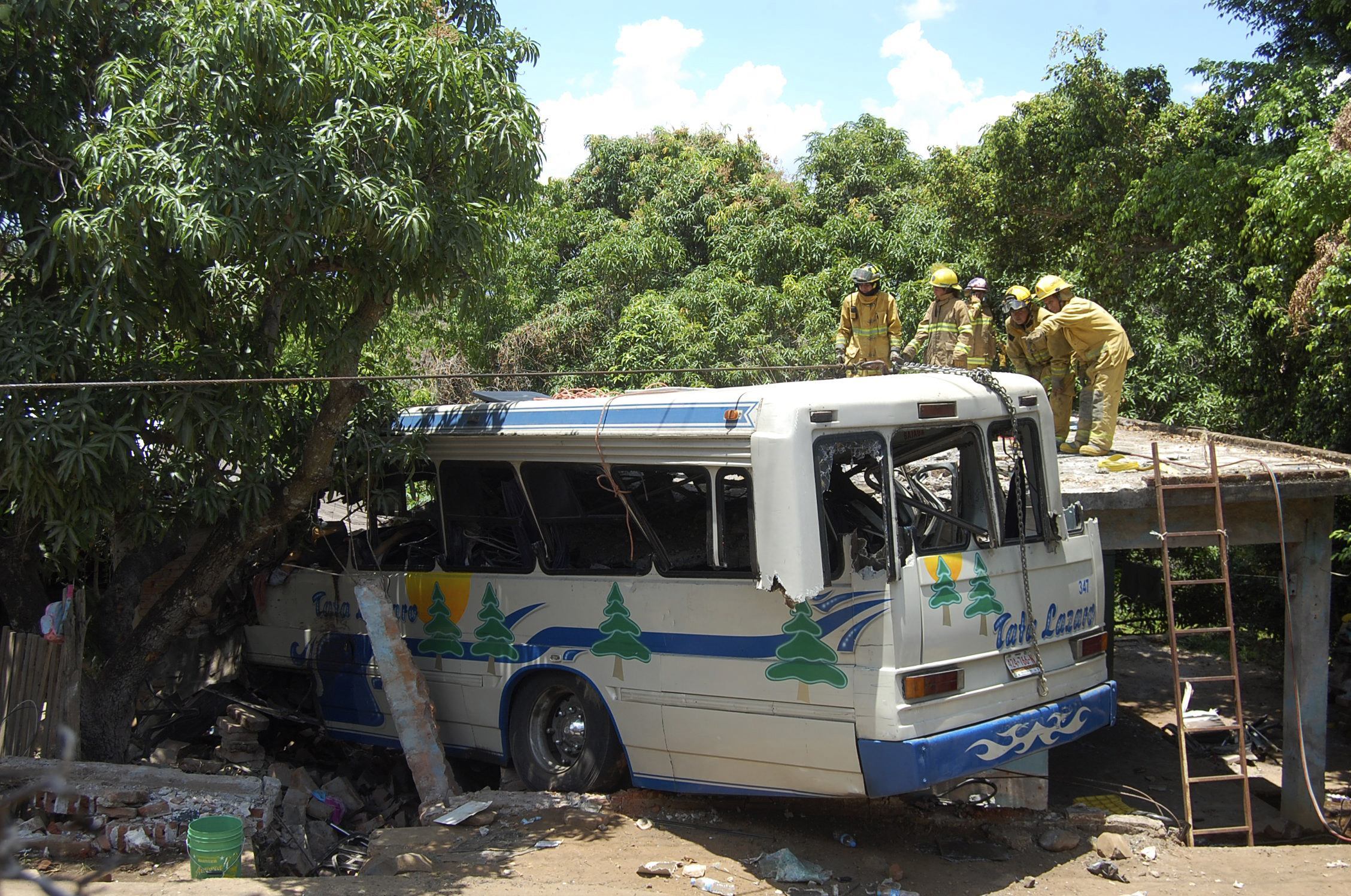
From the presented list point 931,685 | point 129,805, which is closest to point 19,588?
point 129,805

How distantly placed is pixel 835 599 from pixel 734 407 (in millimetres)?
1148

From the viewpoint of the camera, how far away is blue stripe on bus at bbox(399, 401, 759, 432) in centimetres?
602

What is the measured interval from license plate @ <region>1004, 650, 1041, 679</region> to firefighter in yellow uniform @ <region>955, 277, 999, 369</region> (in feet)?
13.7

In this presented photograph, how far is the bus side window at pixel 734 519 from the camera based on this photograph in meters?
6.13

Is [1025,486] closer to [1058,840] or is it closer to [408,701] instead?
[1058,840]

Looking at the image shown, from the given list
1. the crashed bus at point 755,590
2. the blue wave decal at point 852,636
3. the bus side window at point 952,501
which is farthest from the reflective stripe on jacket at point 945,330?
the blue wave decal at point 852,636

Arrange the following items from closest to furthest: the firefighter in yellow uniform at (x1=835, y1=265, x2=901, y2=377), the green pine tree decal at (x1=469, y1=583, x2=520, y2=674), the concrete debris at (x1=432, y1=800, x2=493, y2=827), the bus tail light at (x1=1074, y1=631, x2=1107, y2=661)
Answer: the bus tail light at (x1=1074, y1=631, x2=1107, y2=661)
the concrete debris at (x1=432, y1=800, x2=493, y2=827)
the green pine tree decal at (x1=469, y1=583, x2=520, y2=674)
the firefighter in yellow uniform at (x1=835, y1=265, x2=901, y2=377)

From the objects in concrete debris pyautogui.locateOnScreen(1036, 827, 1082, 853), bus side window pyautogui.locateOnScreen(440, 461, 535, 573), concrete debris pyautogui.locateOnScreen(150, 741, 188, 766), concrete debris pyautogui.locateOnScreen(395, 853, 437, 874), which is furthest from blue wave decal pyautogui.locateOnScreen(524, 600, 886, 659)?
concrete debris pyautogui.locateOnScreen(150, 741, 188, 766)

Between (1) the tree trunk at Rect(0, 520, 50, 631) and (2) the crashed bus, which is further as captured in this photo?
(1) the tree trunk at Rect(0, 520, 50, 631)

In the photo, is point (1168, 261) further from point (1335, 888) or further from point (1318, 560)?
point (1335, 888)

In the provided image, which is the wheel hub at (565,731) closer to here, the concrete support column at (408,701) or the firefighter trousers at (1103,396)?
the concrete support column at (408,701)

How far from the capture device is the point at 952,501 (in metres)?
6.80

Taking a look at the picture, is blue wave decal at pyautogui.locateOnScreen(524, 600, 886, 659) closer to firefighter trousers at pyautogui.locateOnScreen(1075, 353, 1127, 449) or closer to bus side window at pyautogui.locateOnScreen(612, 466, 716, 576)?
bus side window at pyautogui.locateOnScreen(612, 466, 716, 576)

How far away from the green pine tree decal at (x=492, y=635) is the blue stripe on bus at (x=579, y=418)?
3.69 ft
